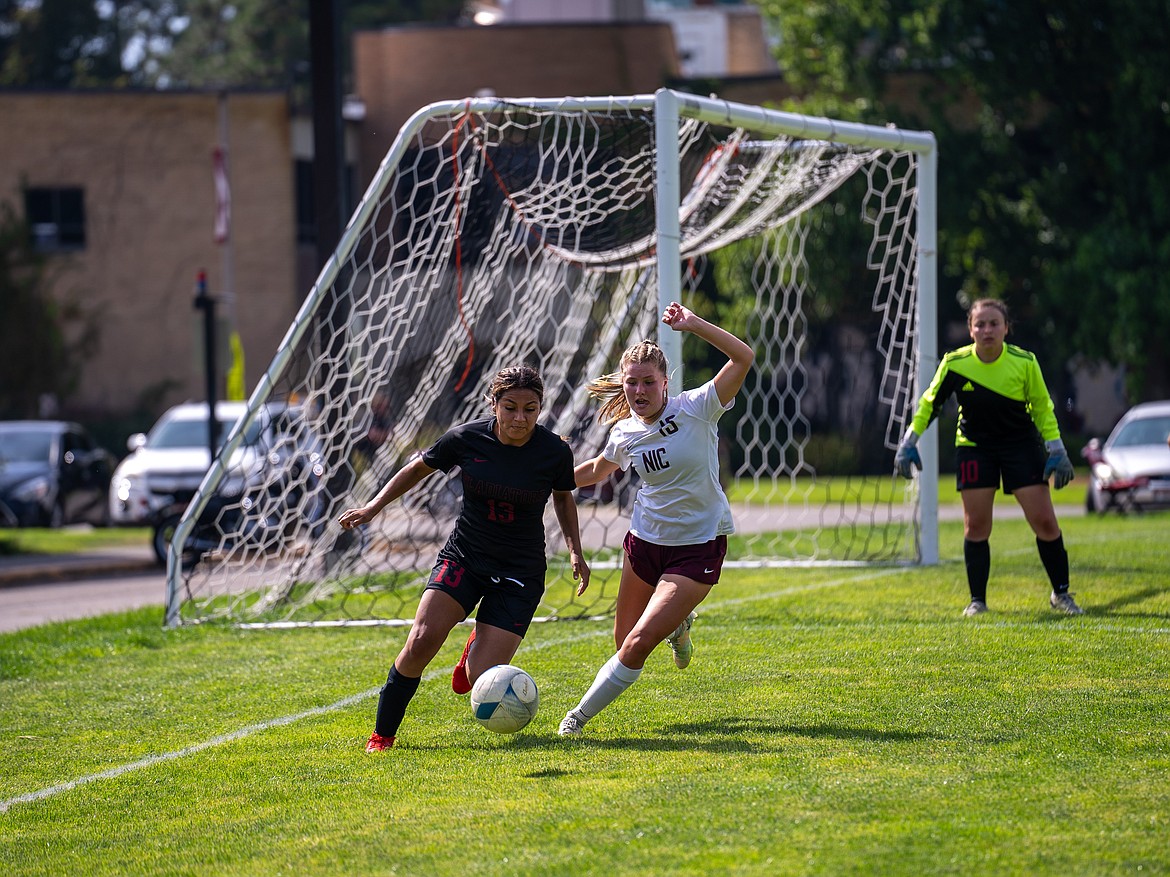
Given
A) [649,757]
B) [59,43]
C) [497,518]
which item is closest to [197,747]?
[497,518]

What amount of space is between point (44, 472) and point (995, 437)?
59.9 ft

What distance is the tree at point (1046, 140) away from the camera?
93.6 ft

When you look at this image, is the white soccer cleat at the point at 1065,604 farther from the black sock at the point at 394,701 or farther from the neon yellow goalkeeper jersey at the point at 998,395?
the black sock at the point at 394,701

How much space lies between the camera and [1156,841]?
4543mm

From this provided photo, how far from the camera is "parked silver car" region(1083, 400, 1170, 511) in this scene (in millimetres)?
19484

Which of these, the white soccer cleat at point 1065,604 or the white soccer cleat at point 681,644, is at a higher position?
the white soccer cleat at point 681,644

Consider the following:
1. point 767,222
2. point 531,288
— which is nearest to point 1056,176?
point 767,222

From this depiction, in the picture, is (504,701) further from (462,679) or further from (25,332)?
(25,332)

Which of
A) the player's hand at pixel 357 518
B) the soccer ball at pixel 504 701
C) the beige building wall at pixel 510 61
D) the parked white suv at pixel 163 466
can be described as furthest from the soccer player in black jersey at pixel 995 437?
the beige building wall at pixel 510 61

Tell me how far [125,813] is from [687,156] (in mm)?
7539

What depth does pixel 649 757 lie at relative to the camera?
19.5ft

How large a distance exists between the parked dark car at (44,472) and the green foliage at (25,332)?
11.1 meters

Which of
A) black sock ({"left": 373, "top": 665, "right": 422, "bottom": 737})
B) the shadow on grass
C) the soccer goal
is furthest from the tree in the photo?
black sock ({"left": 373, "top": 665, "right": 422, "bottom": 737})

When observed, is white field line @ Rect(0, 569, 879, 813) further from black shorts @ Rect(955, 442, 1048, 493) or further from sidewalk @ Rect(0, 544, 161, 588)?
sidewalk @ Rect(0, 544, 161, 588)
